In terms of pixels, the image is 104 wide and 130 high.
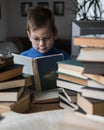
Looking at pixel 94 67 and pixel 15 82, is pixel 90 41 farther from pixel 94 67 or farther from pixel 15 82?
pixel 15 82

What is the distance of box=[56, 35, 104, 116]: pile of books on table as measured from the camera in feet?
2.24

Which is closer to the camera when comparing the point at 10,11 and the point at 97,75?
the point at 97,75

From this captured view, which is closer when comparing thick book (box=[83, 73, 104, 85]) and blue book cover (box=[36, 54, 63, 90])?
thick book (box=[83, 73, 104, 85])

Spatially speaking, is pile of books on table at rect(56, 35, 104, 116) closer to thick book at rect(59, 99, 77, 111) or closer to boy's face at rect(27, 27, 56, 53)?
thick book at rect(59, 99, 77, 111)

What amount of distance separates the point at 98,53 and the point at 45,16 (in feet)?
2.34

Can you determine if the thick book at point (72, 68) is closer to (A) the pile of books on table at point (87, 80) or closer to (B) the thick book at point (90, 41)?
(A) the pile of books on table at point (87, 80)

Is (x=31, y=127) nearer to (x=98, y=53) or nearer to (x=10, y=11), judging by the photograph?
(x=98, y=53)

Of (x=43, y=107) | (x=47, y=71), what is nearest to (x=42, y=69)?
(x=47, y=71)

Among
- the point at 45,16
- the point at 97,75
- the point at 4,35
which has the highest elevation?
the point at 45,16

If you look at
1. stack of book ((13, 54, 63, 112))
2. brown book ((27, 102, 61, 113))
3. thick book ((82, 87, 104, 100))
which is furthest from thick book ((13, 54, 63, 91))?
thick book ((82, 87, 104, 100))

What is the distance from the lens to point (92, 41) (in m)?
0.67

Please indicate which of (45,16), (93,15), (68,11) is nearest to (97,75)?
(45,16)

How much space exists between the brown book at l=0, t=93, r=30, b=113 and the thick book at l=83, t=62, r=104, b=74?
0.25 meters

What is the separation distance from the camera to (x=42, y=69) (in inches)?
38.2
